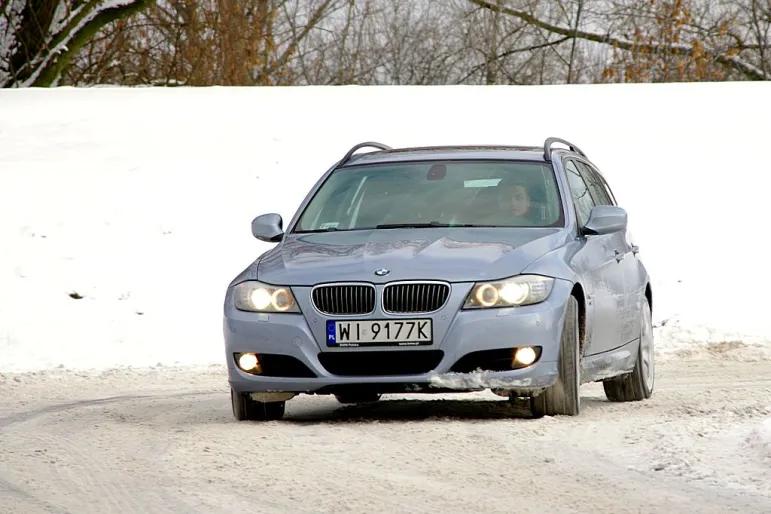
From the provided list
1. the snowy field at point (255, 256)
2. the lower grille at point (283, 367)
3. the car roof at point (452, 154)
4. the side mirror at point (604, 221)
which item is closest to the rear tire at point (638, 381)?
the snowy field at point (255, 256)

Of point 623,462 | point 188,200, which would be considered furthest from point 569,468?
point 188,200

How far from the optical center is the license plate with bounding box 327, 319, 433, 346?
7.65 metres

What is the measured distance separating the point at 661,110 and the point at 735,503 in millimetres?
20913

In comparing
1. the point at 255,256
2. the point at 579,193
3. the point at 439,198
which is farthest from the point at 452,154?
the point at 255,256

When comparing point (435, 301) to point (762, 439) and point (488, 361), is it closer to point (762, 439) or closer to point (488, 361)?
point (488, 361)

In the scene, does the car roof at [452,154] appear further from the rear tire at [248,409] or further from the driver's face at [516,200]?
the rear tire at [248,409]

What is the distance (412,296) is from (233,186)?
45.8 ft

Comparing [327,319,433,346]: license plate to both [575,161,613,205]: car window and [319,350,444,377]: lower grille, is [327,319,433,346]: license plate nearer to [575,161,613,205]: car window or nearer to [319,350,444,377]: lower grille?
[319,350,444,377]: lower grille

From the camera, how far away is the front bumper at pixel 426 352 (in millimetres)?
7648

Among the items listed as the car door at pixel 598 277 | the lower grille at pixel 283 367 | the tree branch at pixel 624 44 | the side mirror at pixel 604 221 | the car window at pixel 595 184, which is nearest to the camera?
the lower grille at pixel 283 367

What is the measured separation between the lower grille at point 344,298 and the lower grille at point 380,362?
22 cm

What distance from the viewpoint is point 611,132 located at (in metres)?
24.5

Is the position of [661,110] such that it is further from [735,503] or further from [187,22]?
[735,503]

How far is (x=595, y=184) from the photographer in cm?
1043
